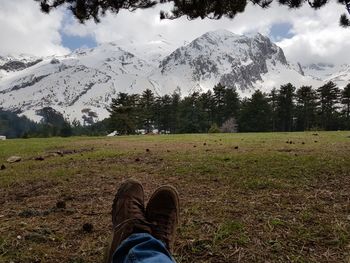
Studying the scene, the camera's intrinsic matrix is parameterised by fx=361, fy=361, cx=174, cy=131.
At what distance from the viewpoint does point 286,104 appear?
6450cm

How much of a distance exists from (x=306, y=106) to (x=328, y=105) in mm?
3536

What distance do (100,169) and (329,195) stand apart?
416cm

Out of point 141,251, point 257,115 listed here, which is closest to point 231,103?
point 257,115

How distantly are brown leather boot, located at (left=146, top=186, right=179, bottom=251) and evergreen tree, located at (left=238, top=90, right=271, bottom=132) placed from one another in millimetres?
60983

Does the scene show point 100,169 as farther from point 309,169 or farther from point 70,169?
point 309,169

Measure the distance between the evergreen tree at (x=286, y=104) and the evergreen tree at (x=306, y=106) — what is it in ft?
3.90

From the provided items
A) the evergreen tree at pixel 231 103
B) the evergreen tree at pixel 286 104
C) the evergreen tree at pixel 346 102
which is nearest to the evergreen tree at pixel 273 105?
the evergreen tree at pixel 286 104

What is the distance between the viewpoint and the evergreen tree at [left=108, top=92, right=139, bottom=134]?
55.2m

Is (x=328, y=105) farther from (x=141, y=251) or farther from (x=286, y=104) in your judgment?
(x=141, y=251)

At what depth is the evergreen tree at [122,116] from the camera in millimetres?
55250

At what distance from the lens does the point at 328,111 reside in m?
61.3

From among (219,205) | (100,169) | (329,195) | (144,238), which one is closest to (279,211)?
(219,205)

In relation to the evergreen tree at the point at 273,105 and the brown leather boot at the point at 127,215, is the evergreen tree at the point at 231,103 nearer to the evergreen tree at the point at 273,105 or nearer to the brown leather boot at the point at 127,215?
the evergreen tree at the point at 273,105

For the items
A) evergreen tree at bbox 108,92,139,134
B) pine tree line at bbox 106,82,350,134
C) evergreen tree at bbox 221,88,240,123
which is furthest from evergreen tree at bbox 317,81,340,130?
evergreen tree at bbox 108,92,139,134
